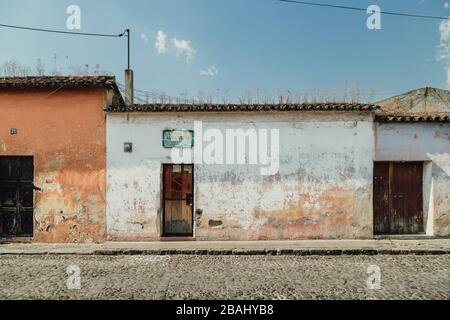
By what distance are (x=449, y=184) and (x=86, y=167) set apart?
10692 mm

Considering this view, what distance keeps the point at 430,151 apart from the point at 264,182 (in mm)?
5002

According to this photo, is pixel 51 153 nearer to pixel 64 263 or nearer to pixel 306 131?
pixel 64 263


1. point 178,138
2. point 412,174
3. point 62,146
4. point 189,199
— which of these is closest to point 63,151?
point 62,146

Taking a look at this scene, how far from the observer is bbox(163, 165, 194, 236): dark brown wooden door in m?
9.25

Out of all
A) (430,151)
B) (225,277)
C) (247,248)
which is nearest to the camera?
(225,277)

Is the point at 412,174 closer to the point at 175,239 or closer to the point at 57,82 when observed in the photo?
the point at 175,239

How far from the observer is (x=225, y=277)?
19.7 ft

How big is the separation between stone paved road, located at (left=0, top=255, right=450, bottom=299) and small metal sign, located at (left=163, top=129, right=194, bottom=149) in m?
3.14

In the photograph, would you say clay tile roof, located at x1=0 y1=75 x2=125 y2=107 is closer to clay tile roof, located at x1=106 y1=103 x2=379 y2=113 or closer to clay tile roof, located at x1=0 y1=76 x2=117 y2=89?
clay tile roof, located at x1=0 y1=76 x2=117 y2=89

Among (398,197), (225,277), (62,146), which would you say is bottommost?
(225,277)

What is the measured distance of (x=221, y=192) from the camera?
900 cm

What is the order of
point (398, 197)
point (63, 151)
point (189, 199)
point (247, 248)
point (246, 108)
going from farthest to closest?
point (398, 197), point (189, 199), point (63, 151), point (246, 108), point (247, 248)

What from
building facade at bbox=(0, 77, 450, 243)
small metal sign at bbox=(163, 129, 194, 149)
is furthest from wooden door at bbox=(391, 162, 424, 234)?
small metal sign at bbox=(163, 129, 194, 149)

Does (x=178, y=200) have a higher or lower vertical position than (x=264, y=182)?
lower
